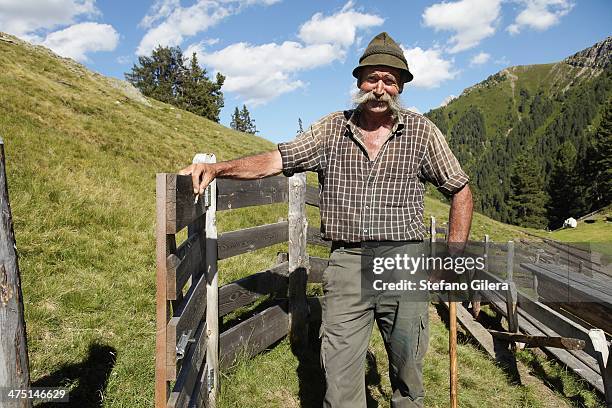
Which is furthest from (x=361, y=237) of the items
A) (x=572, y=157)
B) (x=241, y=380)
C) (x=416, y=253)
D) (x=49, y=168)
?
(x=572, y=157)

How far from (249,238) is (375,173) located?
198 cm

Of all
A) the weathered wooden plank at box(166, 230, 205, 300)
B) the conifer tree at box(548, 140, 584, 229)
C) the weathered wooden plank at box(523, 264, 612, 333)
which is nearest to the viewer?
the weathered wooden plank at box(166, 230, 205, 300)

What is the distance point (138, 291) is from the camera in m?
5.48

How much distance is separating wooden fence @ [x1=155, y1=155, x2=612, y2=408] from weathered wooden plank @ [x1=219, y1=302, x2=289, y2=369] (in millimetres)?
10

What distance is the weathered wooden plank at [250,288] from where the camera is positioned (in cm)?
444

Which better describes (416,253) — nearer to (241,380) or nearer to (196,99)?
(241,380)

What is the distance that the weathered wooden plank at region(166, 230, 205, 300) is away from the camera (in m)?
2.34

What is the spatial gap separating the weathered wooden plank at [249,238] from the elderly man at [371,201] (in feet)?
3.89

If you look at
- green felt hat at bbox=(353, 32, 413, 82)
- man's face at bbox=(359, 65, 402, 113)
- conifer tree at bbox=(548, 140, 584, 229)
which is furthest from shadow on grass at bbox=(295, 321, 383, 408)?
conifer tree at bbox=(548, 140, 584, 229)

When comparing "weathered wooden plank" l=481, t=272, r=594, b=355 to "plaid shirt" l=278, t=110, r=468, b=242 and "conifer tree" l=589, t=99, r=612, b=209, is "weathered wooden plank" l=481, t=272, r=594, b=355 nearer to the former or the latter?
"plaid shirt" l=278, t=110, r=468, b=242

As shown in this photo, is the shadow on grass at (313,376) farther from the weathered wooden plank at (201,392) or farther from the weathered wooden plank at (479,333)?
the weathered wooden plank at (479,333)

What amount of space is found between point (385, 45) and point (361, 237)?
1514mm

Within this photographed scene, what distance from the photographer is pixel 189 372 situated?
9.41ft

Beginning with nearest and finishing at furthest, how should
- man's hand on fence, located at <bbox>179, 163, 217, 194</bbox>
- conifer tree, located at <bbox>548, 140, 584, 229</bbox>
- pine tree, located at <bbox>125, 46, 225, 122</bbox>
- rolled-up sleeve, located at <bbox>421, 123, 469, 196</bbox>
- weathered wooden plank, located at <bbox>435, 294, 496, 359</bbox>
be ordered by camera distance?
1. man's hand on fence, located at <bbox>179, 163, 217, 194</bbox>
2. rolled-up sleeve, located at <bbox>421, 123, 469, 196</bbox>
3. weathered wooden plank, located at <bbox>435, 294, 496, 359</bbox>
4. pine tree, located at <bbox>125, 46, 225, 122</bbox>
5. conifer tree, located at <bbox>548, 140, 584, 229</bbox>
